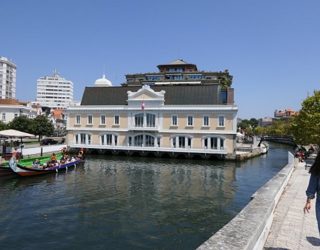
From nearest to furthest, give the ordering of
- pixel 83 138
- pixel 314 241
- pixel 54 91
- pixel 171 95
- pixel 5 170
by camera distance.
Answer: pixel 314 241 → pixel 5 170 → pixel 171 95 → pixel 83 138 → pixel 54 91

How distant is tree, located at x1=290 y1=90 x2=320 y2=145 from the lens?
4317 cm

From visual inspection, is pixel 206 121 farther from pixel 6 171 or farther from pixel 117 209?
pixel 117 209

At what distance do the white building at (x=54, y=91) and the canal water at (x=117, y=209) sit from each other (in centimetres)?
16587

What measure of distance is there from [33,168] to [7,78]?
118573 mm

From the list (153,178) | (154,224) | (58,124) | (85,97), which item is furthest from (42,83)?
(154,224)

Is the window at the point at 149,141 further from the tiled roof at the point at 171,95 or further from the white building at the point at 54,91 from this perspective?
the white building at the point at 54,91

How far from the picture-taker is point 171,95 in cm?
5419

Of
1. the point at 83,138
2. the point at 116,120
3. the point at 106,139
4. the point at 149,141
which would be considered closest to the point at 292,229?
the point at 149,141

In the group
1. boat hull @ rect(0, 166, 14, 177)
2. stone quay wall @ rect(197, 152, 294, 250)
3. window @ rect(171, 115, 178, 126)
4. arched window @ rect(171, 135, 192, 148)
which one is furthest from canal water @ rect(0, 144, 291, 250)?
window @ rect(171, 115, 178, 126)

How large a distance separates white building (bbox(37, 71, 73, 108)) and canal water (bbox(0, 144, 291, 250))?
166 m

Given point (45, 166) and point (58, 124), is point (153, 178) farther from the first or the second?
point (58, 124)

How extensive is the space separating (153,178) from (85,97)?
107 feet

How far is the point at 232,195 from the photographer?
23500 mm

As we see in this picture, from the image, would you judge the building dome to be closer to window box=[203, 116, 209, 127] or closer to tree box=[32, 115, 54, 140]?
tree box=[32, 115, 54, 140]
